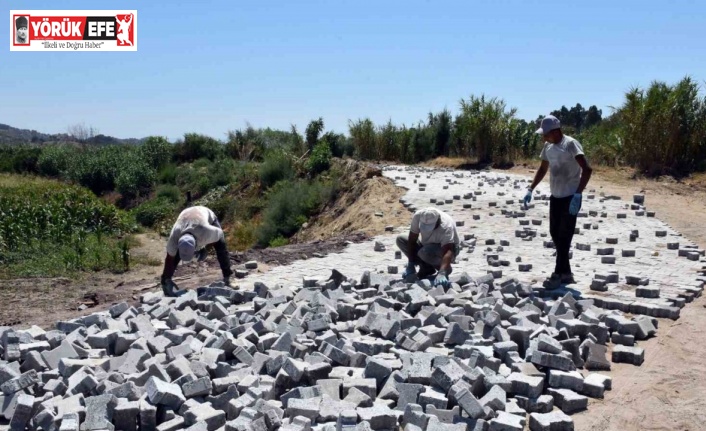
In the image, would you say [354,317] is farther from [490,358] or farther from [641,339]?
Answer: [641,339]

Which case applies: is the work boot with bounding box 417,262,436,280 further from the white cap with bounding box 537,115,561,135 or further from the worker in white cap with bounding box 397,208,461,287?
the white cap with bounding box 537,115,561,135

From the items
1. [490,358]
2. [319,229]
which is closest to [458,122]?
[319,229]

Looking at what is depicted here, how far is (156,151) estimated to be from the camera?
118 ft

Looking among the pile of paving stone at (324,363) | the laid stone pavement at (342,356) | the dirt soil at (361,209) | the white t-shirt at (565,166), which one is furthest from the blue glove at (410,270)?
the dirt soil at (361,209)

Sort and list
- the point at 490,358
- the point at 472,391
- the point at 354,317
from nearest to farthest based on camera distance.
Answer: the point at 472,391, the point at 490,358, the point at 354,317

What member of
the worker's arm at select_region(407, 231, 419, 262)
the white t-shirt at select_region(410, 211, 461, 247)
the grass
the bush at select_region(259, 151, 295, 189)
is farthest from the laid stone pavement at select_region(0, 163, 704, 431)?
the bush at select_region(259, 151, 295, 189)

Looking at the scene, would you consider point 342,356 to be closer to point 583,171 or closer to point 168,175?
point 583,171

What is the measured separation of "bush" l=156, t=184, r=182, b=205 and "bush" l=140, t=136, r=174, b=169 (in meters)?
6.19

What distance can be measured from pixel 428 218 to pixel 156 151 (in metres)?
31.3

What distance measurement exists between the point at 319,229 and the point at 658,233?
8.28 metres

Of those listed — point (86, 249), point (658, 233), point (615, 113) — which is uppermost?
point (615, 113)

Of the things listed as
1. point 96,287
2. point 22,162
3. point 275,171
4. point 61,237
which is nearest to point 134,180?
point 275,171

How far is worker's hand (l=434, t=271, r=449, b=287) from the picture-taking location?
6.97m

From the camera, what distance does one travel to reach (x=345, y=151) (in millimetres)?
31422
